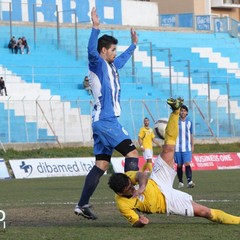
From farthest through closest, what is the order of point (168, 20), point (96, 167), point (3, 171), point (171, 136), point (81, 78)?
point (168, 20) < point (81, 78) < point (3, 171) < point (96, 167) < point (171, 136)

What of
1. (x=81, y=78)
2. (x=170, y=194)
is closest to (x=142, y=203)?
(x=170, y=194)

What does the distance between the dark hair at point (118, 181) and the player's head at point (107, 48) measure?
1967 mm

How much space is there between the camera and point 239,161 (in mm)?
39375

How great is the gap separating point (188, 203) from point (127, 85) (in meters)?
36.8

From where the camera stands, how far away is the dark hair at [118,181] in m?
11.7

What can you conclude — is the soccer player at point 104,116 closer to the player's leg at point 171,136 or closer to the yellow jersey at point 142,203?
the player's leg at point 171,136

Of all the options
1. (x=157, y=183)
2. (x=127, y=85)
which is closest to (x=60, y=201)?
(x=157, y=183)

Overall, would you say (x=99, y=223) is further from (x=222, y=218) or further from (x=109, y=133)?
(x=222, y=218)

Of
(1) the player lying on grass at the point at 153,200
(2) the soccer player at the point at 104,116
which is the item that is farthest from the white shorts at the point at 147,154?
(1) the player lying on grass at the point at 153,200

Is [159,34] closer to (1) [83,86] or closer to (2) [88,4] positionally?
(2) [88,4]

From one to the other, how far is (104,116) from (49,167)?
21.1m

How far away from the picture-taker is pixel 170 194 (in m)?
12.0

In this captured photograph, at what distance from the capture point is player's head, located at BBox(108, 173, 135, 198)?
38.4ft

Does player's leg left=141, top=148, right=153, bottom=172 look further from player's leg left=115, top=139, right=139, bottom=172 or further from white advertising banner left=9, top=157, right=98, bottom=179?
player's leg left=115, top=139, right=139, bottom=172
